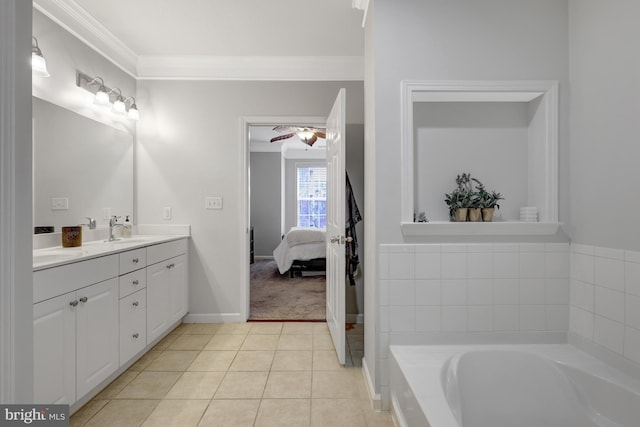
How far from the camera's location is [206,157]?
125 inches

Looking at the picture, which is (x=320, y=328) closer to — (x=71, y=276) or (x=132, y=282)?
(x=132, y=282)

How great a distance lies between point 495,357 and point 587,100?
4.55 ft

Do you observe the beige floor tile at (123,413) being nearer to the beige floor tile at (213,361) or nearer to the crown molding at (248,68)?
the beige floor tile at (213,361)

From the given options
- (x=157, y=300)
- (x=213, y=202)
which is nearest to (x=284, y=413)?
(x=157, y=300)

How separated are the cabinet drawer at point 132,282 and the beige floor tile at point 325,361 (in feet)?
4.38

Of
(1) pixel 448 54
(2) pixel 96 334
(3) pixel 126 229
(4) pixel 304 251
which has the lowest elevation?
(2) pixel 96 334

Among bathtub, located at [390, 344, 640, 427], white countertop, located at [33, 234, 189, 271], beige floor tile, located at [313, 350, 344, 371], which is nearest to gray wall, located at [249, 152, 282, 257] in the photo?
white countertop, located at [33, 234, 189, 271]

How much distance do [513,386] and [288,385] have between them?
4.09 feet

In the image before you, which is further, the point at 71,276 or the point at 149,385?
the point at 149,385

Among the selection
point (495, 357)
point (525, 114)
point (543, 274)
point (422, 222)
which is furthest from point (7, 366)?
point (525, 114)

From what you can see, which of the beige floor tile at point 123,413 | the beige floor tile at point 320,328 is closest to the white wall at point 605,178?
the beige floor tile at point 320,328

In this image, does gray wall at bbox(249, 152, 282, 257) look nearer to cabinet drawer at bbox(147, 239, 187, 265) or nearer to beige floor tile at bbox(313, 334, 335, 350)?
cabinet drawer at bbox(147, 239, 187, 265)

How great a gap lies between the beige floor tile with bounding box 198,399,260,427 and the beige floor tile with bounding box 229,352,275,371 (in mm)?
380

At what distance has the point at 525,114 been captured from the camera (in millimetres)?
1962
